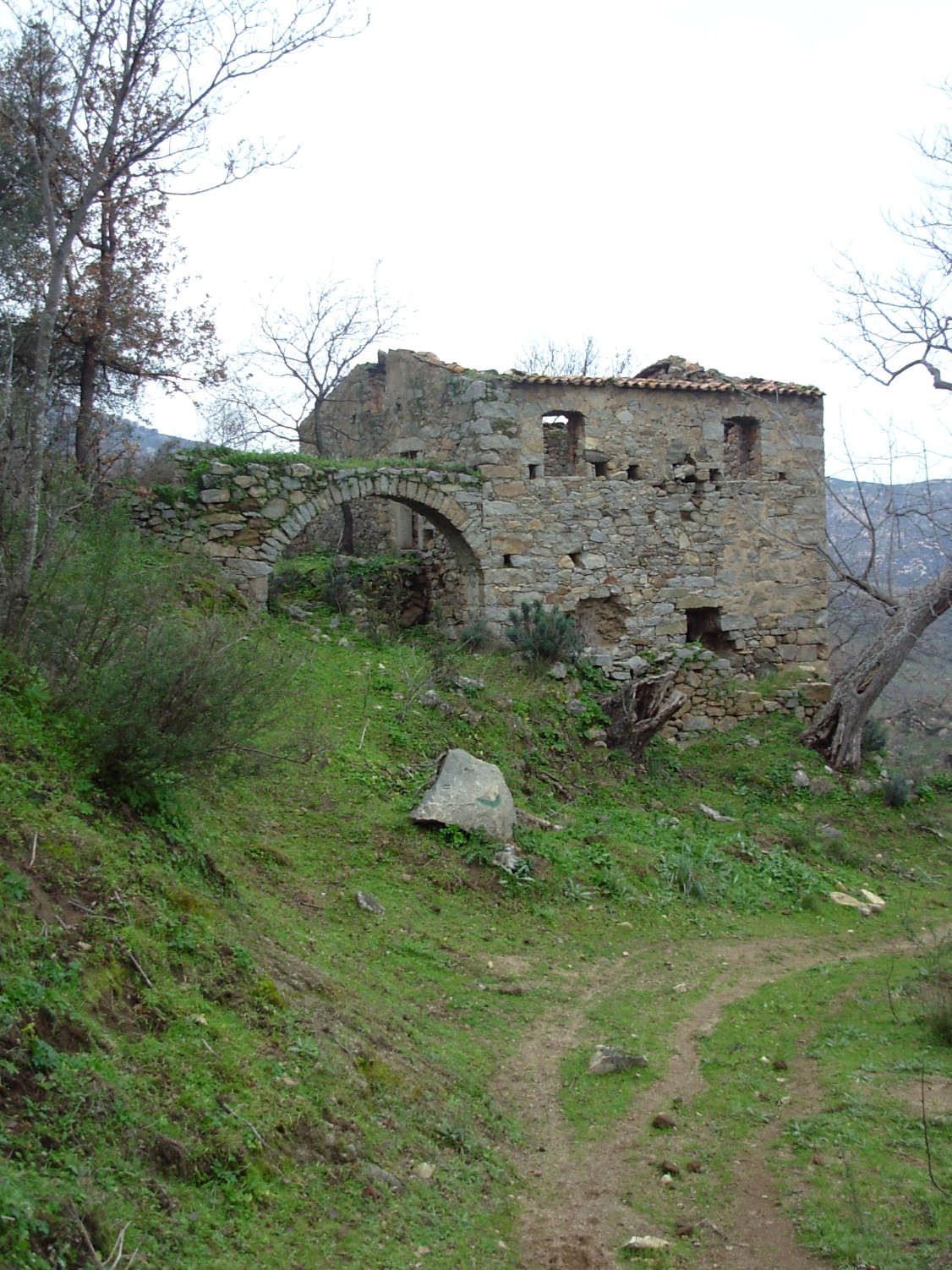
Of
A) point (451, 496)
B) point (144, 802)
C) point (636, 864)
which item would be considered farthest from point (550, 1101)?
point (451, 496)

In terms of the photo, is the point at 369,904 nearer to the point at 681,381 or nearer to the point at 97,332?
the point at 97,332

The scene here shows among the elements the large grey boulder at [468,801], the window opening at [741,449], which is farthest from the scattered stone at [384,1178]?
the window opening at [741,449]

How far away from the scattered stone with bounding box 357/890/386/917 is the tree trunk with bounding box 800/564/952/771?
8517 millimetres

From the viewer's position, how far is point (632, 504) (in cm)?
1575

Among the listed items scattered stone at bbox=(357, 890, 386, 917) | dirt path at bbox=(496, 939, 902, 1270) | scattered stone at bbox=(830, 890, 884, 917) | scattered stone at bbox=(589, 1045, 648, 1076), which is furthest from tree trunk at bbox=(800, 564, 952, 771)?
scattered stone at bbox=(589, 1045, 648, 1076)

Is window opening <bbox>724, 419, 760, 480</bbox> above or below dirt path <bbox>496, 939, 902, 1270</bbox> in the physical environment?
above

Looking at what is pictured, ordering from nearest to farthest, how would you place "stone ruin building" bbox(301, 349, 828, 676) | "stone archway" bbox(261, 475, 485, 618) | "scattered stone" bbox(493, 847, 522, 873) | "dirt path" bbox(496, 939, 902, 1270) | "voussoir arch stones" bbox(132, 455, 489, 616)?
1. "dirt path" bbox(496, 939, 902, 1270)
2. "scattered stone" bbox(493, 847, 522, 873)
3. "voussoir arch stones" bbox(132, 455, 489, 616)
4. "stone archway" bbox(261, 475, 485, 618)
5. "stone ruin building" bbox(301, 349, 828, 676)

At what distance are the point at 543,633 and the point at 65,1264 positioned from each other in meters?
11.5

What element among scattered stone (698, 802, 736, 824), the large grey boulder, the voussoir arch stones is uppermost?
the voussoir arch stones

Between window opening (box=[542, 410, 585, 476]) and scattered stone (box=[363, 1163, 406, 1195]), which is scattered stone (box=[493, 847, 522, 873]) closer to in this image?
scattered stone (box=[363, 1163, 406, 1195])

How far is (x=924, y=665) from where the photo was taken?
36.1 metres

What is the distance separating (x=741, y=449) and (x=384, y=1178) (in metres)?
14.6

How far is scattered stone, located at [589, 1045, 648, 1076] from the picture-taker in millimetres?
6137

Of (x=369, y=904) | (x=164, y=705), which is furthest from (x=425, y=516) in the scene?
(x=164, y=705)
